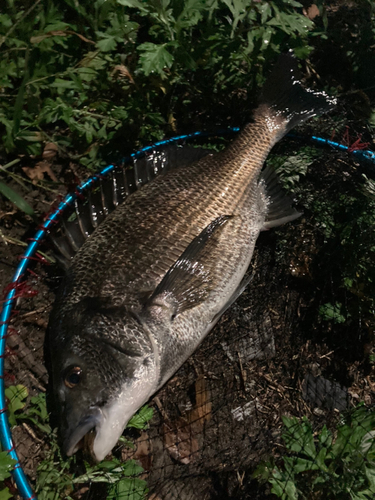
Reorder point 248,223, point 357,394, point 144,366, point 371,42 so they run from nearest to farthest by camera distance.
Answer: point 144,366
point 248,223
point 357,394
point 371,42

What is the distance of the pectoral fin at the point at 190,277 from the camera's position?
256cm

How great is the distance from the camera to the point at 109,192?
3.07 meters

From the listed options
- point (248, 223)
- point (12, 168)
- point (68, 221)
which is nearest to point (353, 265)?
point (248, 223)

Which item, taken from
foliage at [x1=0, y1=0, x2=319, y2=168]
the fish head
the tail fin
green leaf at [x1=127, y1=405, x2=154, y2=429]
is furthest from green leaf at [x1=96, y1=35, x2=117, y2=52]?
green leaf at [x1=127, y1=405, x2=154, y2=429]

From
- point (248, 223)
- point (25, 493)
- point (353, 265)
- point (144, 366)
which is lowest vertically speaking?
point (353, 265)

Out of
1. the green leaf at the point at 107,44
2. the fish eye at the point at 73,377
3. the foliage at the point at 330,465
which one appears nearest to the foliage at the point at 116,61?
the green leaf at the point at 107,44

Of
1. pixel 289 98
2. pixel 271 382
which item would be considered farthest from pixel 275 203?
pixel 271 382

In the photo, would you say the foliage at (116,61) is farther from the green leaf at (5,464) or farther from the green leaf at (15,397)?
the green leaf at (5,464)

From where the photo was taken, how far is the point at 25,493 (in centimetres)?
223

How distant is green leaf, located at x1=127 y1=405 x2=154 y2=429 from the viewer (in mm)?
2832

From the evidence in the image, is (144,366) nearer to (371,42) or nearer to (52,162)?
(52,162)

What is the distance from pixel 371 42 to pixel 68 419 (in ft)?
14.9

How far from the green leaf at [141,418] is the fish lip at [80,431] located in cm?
73

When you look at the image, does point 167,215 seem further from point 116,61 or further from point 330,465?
point 330,465
